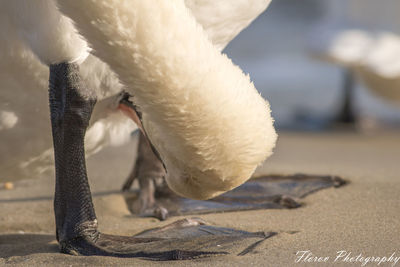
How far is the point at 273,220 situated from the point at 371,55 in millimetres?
5384

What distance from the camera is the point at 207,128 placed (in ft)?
7.38

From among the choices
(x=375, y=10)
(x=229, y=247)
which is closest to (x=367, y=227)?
(x=229, y=247)

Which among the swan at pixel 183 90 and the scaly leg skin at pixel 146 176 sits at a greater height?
the swan at pixel 183 90

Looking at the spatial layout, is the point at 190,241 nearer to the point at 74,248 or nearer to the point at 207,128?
the point at 74,248

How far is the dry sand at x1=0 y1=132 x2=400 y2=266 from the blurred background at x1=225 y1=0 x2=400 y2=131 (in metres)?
3.66

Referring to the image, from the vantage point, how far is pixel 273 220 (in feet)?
10.3

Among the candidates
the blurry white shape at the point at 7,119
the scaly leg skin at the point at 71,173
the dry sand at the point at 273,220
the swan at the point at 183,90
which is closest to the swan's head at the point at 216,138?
the swan at the point at 183,90

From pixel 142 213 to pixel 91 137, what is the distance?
0.45 metres

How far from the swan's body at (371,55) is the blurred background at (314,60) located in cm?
1

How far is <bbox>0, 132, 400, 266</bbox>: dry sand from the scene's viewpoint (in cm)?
260

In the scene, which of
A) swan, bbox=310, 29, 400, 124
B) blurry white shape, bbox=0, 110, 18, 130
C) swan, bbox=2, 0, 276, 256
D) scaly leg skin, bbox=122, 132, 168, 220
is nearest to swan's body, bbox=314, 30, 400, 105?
swan, bbox=310, 29, 400, 124

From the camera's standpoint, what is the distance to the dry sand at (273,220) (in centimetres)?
260

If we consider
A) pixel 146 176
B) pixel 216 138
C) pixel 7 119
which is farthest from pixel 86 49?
pixel 146 176

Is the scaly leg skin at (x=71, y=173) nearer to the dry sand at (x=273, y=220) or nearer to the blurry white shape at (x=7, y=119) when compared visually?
the dry sand at (x=273, y=220)
